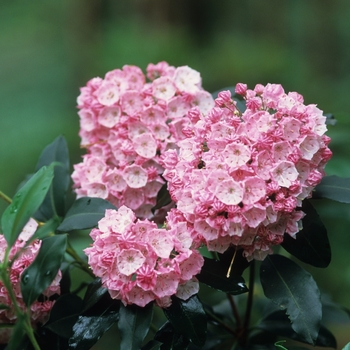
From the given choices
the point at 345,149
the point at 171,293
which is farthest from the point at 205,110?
the point at 345,149

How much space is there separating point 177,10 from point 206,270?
3593 millimetres

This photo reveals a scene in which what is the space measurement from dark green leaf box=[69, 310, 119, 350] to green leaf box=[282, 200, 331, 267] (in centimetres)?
36

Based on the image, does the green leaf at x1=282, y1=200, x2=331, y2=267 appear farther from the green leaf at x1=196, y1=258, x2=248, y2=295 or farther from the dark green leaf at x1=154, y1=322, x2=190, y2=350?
the dark green leaf at x1=154, y1=322, x2=190, y2=350

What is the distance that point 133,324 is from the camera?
91 cm

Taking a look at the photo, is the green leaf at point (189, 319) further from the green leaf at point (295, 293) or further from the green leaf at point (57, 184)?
the green leaf at point (57, 184)

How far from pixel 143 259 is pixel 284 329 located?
556 millimetres

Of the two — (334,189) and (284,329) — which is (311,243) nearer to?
(334,189)

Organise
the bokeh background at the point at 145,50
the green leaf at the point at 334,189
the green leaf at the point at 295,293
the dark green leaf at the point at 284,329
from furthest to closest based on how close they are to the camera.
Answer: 1. the bokeh background at the point at 145,50
2. the dark green leaf at the point at 284,329
3. the green leaf at the point at 334,189
4. the green leaf at the point at 295,293

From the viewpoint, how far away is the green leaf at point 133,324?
2.90 feet

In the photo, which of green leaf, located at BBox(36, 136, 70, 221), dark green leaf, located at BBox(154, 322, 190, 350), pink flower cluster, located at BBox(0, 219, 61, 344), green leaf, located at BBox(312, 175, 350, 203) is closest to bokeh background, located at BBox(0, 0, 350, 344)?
green leaf, located at BBox(36, 136, 70, 221)

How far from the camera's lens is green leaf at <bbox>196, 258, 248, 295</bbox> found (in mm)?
926

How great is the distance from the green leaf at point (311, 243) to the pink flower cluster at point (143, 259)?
213 mm

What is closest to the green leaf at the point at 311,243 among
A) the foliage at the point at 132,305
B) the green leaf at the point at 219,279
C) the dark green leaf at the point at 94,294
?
the foliage at the point at 132,305

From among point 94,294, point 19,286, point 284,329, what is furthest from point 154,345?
point 284,329
